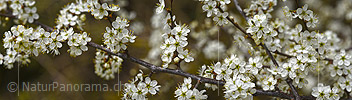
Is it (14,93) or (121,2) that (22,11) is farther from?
(14,93)

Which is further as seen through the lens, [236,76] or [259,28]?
[259,28]

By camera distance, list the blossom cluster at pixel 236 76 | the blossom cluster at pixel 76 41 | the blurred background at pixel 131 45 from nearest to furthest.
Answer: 1. the blossom cluster at pixel 236 76
2. the blossom cluster at pixel 76 41
3. the blurred background at pixel 131 45

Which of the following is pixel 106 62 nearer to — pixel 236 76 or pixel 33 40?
pixel 33 40

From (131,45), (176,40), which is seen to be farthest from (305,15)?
(131,45)

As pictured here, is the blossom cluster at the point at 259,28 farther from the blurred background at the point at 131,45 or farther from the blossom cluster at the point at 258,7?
the blurred background at the point at 131,45

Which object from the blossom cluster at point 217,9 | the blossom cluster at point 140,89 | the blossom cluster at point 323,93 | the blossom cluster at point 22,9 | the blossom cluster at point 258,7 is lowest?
the blossom cluster at point 323,93

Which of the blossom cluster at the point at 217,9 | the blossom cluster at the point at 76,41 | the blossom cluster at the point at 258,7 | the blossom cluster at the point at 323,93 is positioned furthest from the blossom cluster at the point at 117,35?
the blossom cluster at the point at 323,93

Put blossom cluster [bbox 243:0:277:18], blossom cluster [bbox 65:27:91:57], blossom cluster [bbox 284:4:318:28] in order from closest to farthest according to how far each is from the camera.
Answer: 1. blossom cluster [bbox 65:27:91:57]
2. blossom cluster [bbox 284:4:318:28]
3. blossom cluster [bbox 243:0:277:18]

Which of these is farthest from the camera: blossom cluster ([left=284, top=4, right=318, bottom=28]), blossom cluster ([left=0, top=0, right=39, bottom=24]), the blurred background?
the blurred background

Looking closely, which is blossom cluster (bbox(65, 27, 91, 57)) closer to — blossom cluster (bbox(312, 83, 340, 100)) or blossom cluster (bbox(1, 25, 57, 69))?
blossom cluster (bbox(1, 25, 57, 69))

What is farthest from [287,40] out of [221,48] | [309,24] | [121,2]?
[121,2]

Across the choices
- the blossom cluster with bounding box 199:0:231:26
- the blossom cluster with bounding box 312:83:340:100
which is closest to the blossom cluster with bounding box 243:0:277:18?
the blossom cluster with bounding box 199:0:231:26
